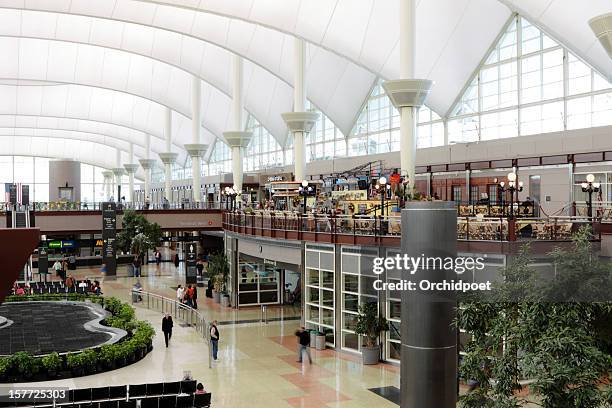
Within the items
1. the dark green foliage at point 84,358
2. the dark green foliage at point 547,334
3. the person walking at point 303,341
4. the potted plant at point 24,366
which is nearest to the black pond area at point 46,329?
the dark green foliage at point 84,358

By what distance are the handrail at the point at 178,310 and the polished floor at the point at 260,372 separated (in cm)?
37

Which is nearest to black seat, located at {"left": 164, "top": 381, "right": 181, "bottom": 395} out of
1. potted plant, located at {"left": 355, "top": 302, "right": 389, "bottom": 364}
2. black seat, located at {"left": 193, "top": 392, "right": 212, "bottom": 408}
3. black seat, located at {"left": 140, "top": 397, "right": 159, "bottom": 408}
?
black seat, located at {"left": 140, "top": 397, "right": 159, "bottom": 408}

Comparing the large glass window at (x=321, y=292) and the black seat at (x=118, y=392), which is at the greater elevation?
the large glass window at (x=321, y=292)

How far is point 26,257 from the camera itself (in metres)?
8.45

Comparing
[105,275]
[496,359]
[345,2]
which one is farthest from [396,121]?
[496,359]

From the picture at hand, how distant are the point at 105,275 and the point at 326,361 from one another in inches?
1156

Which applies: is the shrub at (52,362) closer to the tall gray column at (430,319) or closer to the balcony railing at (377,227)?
the balcony railing at (377,227)

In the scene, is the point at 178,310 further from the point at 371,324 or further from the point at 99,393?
the point at 99,393

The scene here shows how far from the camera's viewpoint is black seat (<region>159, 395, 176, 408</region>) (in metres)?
15.4

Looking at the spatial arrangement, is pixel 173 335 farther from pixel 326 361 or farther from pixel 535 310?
pixel 535 310

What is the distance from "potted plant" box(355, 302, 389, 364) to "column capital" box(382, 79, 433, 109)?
9.08 m

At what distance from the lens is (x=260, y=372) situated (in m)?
20.4

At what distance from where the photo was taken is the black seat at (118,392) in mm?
15594

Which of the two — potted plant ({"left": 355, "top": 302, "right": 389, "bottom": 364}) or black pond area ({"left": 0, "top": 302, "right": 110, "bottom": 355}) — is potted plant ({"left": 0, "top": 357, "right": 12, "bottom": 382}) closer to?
black pond area ({"left": 0, "top": 302, "right": 110, "bottom": 355})
